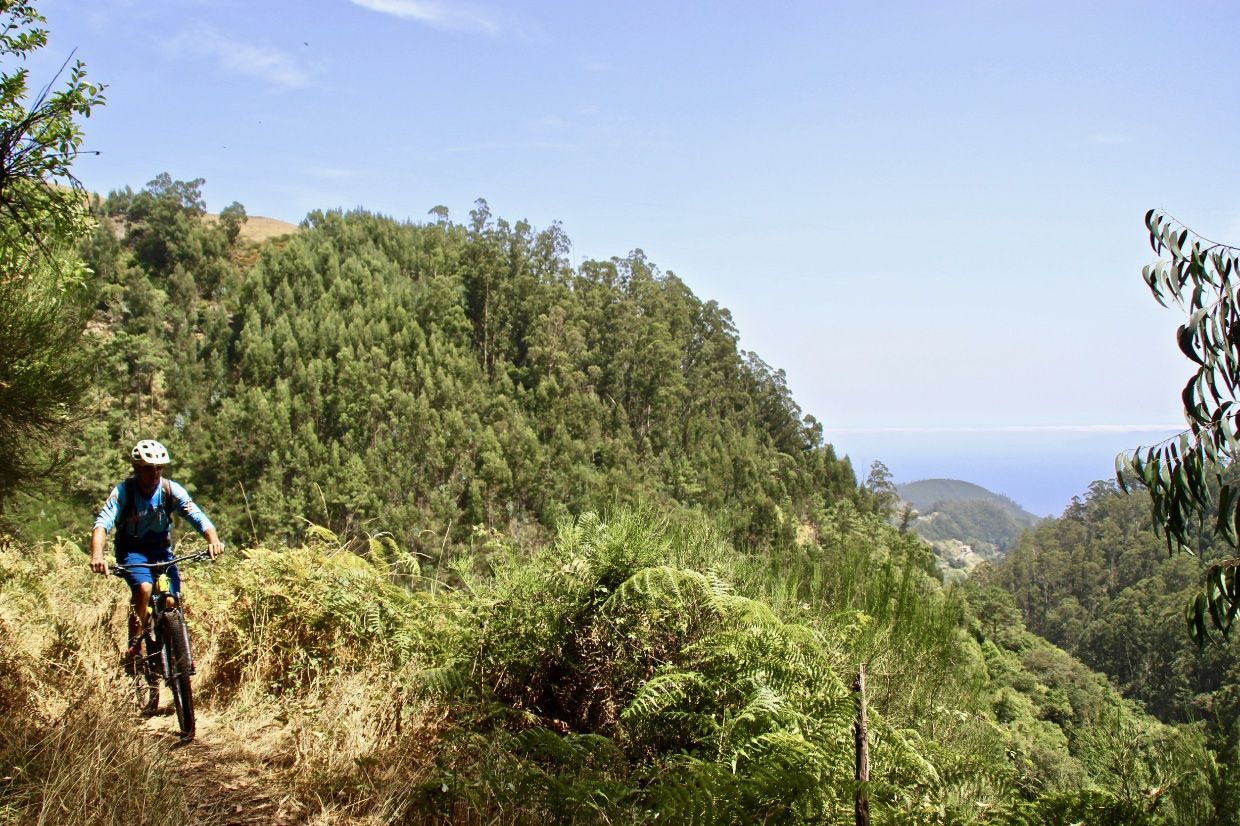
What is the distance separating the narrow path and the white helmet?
117 centimetres

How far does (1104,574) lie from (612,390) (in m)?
Result: 50.9

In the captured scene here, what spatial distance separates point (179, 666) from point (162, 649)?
23 centimetres

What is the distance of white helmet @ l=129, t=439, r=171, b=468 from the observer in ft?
12.1

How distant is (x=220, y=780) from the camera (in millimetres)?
3088

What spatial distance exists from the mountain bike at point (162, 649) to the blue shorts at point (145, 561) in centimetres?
4

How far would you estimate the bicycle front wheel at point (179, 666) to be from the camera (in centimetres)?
348

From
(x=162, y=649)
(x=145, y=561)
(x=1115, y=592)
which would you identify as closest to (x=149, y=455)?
(x=145, y=561)

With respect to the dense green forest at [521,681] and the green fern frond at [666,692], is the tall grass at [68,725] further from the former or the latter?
the green fern frond at [666,692]

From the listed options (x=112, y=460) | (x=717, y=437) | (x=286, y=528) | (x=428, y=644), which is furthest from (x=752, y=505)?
(x=428, y=644)

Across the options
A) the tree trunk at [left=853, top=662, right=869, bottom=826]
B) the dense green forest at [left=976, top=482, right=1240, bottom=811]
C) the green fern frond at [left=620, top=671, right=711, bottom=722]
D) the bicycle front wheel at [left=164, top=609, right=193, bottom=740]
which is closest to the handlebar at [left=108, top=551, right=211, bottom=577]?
the bicycle front wheel at [left=164, top=609, right=193, bottom=740]

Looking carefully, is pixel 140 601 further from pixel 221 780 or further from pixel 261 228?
pixel 261 228

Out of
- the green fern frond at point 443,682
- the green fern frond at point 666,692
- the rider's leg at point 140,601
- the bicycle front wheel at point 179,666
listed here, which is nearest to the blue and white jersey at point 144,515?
the rider's leg at point 140,601

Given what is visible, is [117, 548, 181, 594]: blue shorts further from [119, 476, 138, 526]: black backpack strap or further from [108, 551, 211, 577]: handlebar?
[119, 476, 138, 526]: black backpack strap

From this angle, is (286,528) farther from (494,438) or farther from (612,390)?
(612,390)
